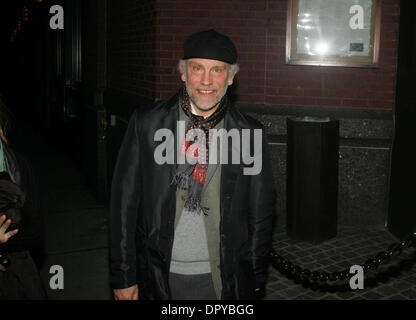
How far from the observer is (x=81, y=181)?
10.6 meters

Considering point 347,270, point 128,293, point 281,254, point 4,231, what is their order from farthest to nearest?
1. point 281,254
2. point 347,270
3. point 128,293
4. point 4,231

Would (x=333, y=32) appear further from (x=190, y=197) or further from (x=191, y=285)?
(x=191, y=285)

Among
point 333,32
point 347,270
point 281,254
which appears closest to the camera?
point 347,270

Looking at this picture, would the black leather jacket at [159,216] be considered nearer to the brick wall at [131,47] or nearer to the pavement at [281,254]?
the pavement at [281,254]

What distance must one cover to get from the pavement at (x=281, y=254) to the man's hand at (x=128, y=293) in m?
2.46

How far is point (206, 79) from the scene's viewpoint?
2691mm

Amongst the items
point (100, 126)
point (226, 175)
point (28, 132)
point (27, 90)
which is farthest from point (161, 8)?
point (27, 90)

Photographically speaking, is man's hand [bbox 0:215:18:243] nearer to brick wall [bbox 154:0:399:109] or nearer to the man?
the man

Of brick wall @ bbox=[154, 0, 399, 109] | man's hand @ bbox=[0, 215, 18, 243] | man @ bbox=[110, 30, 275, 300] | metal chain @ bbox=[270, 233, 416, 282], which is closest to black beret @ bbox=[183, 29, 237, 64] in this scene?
man @ bbox=[110, 30, 275, 300]

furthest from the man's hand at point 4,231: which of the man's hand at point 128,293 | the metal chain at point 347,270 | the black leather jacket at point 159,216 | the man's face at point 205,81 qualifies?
the metal chain at point 347,270

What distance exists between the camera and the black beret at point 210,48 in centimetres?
266

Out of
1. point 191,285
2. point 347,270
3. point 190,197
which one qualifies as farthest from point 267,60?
point 191,285

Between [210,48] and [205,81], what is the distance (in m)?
0.17

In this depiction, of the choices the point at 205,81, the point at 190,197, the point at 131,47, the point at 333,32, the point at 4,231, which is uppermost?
the point at 333,32
